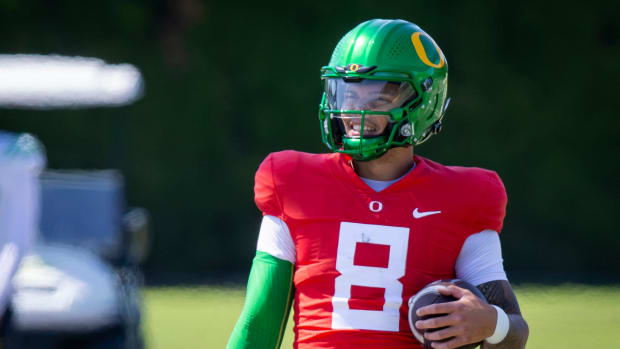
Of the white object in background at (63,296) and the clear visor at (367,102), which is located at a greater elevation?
the clear visor at (367,102)

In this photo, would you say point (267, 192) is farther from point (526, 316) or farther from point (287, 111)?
point (287, 111)

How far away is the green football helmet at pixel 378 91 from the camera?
2451 millimetres

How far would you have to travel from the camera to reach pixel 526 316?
8.50 meters

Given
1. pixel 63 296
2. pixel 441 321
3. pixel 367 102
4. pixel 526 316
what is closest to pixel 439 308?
pixel 441 321

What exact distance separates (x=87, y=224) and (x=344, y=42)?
A: 4.54 meters

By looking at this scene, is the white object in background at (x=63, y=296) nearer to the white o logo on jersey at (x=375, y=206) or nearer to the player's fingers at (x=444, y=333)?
the white o logo on jersey at (x=375, y=206)

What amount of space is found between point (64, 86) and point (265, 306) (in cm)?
508

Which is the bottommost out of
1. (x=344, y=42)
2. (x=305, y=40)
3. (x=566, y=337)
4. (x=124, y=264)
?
(x=566, y=337)

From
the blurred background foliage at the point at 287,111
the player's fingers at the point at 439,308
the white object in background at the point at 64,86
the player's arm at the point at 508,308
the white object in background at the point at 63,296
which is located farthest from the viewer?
the blurred background foliage at the point at 287,111

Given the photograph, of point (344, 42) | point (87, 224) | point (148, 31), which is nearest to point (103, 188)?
point (87, 224)

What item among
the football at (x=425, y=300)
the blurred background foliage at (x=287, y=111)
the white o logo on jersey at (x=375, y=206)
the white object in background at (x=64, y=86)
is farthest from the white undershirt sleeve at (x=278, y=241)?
the blurred background foliage at (x=287, y=111)

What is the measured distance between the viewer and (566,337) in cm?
759

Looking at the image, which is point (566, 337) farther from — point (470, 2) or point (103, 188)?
point (470, 2)

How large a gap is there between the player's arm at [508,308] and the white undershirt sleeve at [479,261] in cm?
2
